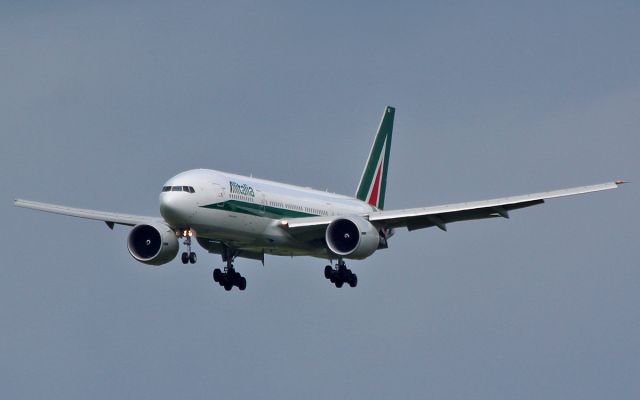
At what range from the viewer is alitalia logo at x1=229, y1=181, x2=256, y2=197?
220 feet

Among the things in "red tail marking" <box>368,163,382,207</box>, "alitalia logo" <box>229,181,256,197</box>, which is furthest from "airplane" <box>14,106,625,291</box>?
"red tail marking" <box>368,163,382,207</box>

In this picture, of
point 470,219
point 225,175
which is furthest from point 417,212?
point 225,175

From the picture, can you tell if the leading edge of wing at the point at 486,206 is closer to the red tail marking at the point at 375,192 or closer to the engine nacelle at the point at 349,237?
the engine nacelle at the point at 349,237

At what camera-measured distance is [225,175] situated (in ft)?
222

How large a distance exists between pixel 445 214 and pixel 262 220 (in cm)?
805

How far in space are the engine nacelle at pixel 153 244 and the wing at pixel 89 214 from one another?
5.16 feet

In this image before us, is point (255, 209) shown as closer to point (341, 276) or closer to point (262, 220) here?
point (262, 220)

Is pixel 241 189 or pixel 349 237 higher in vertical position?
pixel 241 189

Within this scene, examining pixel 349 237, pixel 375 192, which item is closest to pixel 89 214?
pixel 349 237

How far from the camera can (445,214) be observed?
69625 mm

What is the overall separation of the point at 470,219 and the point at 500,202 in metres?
2.86

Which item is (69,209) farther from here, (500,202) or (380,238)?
(500,202)

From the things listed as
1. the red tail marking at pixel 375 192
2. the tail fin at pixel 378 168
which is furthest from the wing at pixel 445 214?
the tail fin at pixel 378 168

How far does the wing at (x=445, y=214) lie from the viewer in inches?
2628
